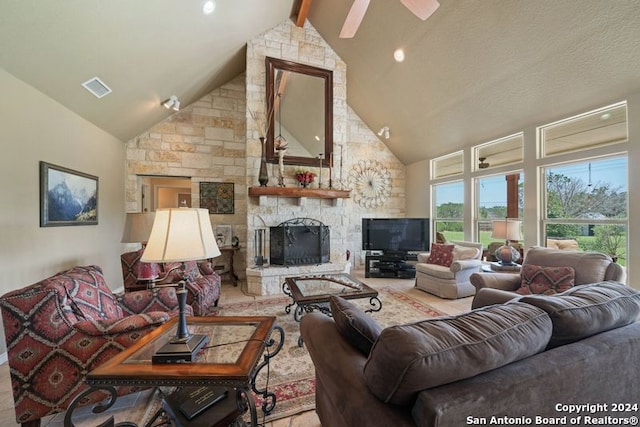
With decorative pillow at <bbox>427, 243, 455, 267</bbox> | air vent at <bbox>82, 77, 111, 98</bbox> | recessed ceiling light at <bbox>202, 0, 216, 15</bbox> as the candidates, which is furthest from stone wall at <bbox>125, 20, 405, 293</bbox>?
air vent at <bbox>82, 77, 111, 98</bbox>

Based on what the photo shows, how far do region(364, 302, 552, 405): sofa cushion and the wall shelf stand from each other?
11.2 ft

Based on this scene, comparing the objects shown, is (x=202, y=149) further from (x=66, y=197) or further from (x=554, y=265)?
(x=554, y=265)

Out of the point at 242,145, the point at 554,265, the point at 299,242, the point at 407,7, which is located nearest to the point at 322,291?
the point at 299,242

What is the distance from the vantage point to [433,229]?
20.0 feet

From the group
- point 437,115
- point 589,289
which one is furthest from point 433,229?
point 589,289

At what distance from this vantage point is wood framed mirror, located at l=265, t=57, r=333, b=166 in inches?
172

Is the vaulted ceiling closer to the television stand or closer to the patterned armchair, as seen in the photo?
the patterned armchair

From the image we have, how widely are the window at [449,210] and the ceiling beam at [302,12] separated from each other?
4.15 metres

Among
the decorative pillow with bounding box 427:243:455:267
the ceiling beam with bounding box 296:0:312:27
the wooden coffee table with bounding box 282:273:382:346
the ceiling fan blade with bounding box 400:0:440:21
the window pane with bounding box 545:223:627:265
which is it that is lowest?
the wooden coffee table with bounding box 282:273:382:346

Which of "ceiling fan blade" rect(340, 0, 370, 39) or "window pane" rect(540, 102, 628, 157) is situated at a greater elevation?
"ceiling fan blade" rect(340, 0, 370, 39)

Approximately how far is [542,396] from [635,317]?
86cm

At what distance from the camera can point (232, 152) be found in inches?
202

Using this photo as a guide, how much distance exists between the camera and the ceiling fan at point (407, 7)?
206 cm

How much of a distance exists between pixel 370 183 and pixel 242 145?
9.72 ft
